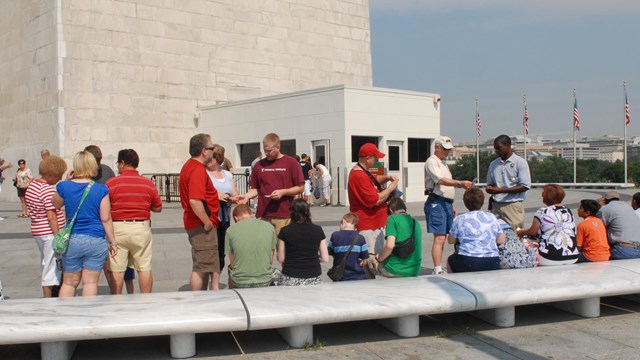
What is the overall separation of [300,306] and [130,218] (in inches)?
86.8

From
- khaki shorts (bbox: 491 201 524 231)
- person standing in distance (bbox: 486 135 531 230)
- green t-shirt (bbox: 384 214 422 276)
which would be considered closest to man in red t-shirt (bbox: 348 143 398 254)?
green t-shirt (bbox: 384 214 422 276)

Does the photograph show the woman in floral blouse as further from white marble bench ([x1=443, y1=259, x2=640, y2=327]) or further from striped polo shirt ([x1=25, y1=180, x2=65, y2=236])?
striped polo shirt ([x1=25, y1=180, x2=65, y2=236])

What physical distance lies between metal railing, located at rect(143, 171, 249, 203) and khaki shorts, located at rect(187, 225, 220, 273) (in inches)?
660

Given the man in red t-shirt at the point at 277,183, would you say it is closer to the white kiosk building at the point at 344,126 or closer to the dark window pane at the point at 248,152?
the white kiosk building at the point at 344,126

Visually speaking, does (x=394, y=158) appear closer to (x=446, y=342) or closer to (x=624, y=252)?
(x=624, y=252)

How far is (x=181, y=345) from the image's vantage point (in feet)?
16.9

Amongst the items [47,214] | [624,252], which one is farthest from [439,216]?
[47,214]

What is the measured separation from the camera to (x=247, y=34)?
28.1 meters

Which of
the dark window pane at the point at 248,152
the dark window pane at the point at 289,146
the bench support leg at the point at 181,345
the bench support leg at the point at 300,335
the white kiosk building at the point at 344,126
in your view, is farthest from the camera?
the dark window pane at the point at 248,152

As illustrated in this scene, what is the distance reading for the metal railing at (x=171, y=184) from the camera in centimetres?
2388

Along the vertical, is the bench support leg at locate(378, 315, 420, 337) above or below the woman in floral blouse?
below

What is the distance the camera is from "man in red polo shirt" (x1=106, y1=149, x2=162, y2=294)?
21.3ft

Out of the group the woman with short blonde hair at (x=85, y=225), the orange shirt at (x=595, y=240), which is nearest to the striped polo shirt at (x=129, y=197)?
the woman with short blonde hair at (x=85, y=225)

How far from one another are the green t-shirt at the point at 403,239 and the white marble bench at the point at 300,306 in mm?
442
